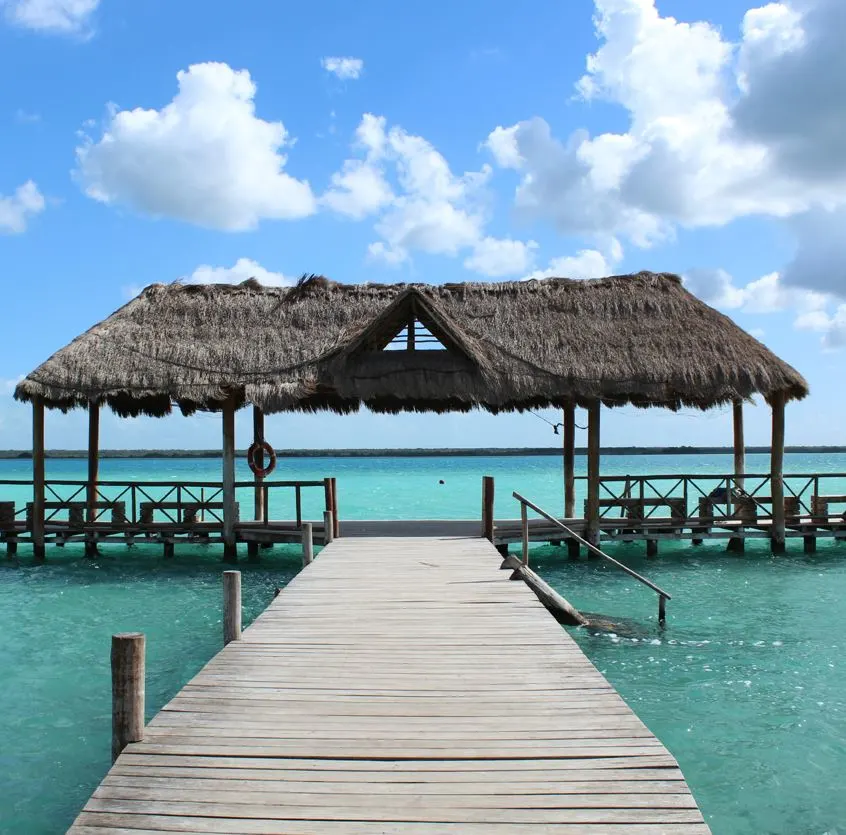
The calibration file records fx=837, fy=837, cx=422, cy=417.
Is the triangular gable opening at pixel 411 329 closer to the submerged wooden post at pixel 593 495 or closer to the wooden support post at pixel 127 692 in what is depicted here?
the submerged wooden post at pixel 593 495

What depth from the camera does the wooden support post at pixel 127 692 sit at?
425 cm

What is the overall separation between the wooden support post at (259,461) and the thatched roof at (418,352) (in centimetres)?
102

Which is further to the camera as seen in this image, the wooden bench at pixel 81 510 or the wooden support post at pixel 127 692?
the wooden bench at pixel 81 510

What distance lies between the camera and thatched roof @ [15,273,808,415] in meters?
14.2

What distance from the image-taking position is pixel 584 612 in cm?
1069

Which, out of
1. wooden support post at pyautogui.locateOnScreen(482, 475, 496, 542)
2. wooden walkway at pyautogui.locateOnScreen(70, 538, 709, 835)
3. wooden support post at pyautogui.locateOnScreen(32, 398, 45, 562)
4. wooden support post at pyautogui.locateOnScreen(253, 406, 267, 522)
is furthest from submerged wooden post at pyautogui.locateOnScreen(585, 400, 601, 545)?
wooden support post at pyautogui.locateOnScreen(32, 398, 45, 562)

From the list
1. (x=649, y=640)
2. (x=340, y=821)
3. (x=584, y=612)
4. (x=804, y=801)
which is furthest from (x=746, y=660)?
(x=340, y=821)

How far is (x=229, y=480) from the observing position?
14.5m

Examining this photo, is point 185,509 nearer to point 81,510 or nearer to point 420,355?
point 81,510

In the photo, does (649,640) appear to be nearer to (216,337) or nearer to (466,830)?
(466,830)

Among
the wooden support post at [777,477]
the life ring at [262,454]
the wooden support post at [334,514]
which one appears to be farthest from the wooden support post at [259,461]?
the wooden support post at [777,477]

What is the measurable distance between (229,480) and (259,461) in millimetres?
788

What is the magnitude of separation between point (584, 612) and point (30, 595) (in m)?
8.23

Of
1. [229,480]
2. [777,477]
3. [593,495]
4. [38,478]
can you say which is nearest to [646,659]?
[593,495]
